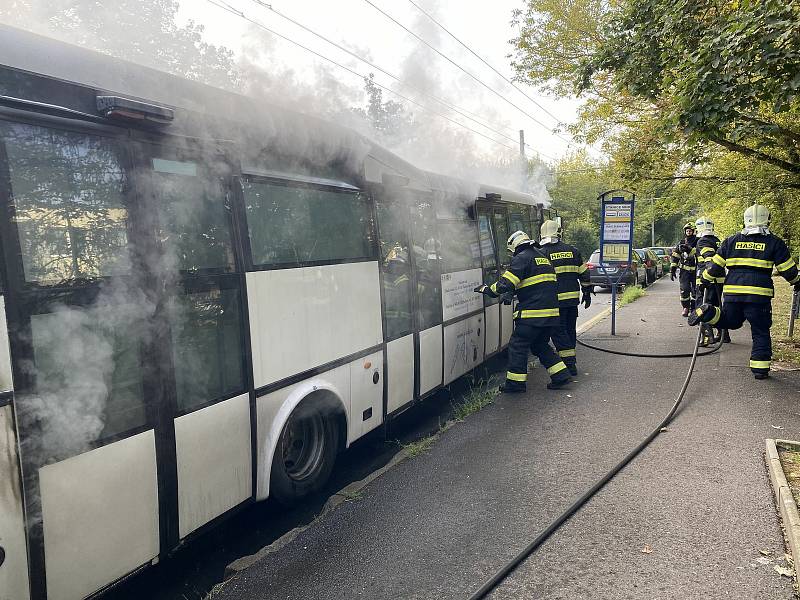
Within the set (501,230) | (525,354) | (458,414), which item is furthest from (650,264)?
(458,414)

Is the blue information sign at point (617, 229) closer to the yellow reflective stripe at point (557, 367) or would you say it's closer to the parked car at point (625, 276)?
the yellow reflective stripe at point (557, 367)

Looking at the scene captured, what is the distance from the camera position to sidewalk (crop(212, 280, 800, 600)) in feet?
9.72

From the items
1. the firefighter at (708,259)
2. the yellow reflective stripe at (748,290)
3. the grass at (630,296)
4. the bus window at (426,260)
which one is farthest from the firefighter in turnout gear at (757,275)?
the grass at (630,296)

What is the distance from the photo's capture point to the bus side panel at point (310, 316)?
3508 mm

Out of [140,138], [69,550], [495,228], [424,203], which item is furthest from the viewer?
[495,228]

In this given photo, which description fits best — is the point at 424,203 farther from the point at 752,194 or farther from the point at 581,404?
the point at 752,194

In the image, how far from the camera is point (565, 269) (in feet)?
24.4

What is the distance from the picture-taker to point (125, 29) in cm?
353

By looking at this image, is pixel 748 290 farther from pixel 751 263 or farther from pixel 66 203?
pixel 66 203

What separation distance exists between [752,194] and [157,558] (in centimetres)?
1143

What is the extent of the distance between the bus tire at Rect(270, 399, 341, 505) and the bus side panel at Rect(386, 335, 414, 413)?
800 mm

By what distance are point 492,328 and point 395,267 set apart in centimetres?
292

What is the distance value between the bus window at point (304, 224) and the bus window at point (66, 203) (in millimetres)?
903

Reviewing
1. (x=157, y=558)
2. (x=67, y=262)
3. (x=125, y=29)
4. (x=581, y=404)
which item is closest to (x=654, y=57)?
(x=581, y=404)
